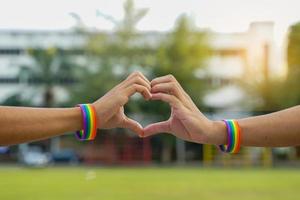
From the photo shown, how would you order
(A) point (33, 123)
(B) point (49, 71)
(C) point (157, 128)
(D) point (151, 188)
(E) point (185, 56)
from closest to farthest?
(A) point (33, 123), (C) point (157, 128), (D) point (151, 188), (E) point (185, 56), (B) point (49, 71)

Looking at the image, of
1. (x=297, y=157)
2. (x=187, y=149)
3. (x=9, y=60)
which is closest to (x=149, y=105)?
(x=187, y=149)

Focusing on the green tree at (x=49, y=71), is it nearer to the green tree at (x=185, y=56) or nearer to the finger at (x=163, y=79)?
the green tree at (x=185, y=56)

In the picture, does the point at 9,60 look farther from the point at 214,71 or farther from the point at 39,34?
the point at 214,71

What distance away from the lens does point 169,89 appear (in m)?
0.52

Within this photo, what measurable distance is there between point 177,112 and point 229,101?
39.0ft

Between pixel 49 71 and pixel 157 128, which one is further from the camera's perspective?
pixel 49 71

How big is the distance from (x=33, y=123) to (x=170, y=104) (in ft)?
0.44

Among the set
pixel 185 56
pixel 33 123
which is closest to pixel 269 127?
pixel 33 123


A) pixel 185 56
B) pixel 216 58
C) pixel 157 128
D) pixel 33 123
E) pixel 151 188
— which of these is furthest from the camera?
pixel 216 58

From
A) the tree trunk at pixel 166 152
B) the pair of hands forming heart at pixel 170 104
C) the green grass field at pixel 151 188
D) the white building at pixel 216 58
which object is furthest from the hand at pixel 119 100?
the tree trunk at pixel 166 152

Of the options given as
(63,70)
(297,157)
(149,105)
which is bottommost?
(297,157)

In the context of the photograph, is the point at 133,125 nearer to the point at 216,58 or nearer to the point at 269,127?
the point at 269,127

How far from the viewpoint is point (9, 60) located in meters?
14.0

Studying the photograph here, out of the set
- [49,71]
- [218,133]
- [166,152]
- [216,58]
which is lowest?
[166,152]
